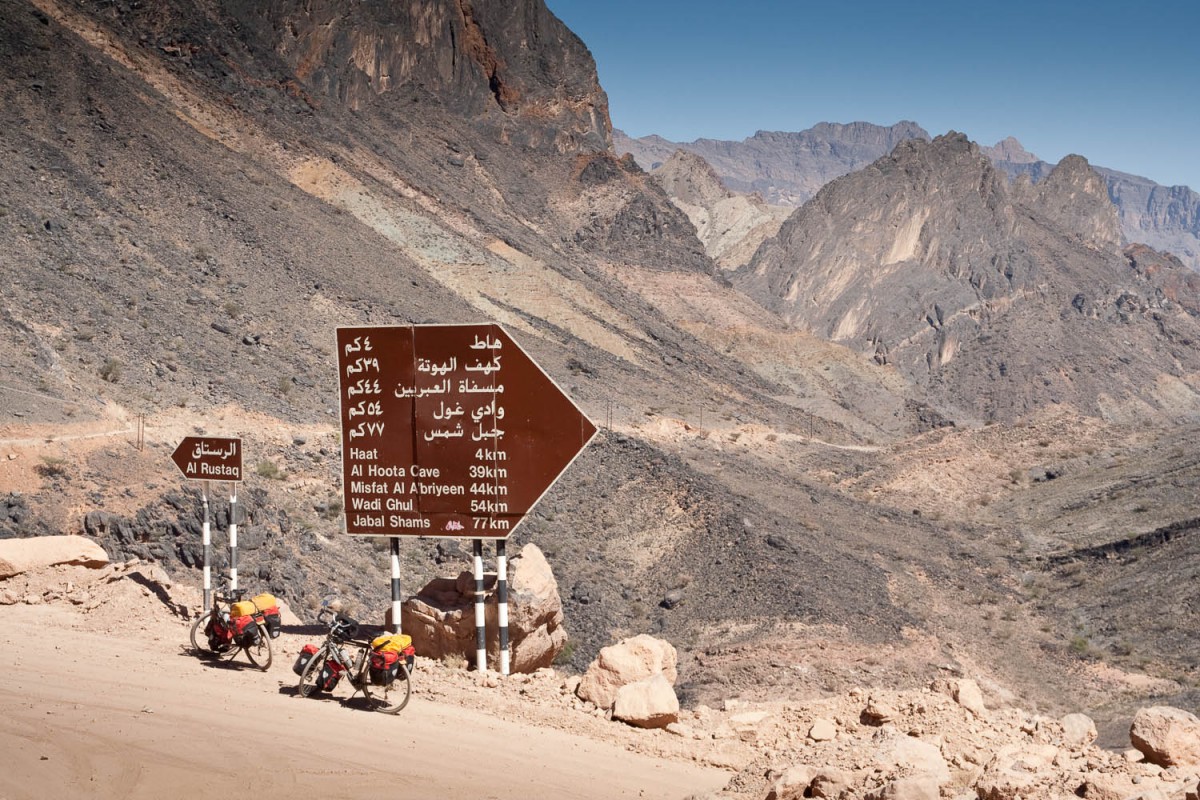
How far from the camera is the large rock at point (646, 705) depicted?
9.55 m

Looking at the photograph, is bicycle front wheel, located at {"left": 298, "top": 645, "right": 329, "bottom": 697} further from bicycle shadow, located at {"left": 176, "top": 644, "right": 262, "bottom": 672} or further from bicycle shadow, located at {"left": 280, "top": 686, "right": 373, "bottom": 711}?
bicycle shadow, located at {"left": 176, "top": 644, "right": 262, "bottom": 672}

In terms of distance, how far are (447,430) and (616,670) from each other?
2.44 m

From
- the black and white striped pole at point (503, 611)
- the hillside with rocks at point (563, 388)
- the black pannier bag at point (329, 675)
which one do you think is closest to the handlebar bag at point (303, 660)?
the black pannier bag at point (329, 675)

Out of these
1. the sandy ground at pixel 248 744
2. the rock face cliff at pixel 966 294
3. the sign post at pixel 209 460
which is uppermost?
the rock face cliff at pixel 966 294

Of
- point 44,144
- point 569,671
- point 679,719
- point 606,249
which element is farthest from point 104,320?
point 606,249

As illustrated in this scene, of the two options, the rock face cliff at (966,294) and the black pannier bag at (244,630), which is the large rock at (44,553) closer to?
the black pannier bag at (244,630)

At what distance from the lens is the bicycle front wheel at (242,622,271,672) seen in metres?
10.2

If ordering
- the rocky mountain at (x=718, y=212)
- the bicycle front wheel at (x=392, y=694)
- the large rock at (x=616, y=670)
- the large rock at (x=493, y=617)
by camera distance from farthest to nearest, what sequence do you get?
the rocky mountain at (x=718, y=212) → the large rock at (x=493, y=617) → the large rock at (x=616, y=670) → the bicycle front wheel at (x=392, y=694)

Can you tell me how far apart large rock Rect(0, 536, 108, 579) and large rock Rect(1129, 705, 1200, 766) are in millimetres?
9902

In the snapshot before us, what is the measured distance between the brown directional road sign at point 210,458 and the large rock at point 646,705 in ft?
15.7

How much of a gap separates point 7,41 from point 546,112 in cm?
4503

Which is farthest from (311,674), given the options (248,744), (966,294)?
(966,294)

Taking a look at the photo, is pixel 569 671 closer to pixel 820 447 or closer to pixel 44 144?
pixel 44 144

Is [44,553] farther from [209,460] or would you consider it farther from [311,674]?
[311,674]
